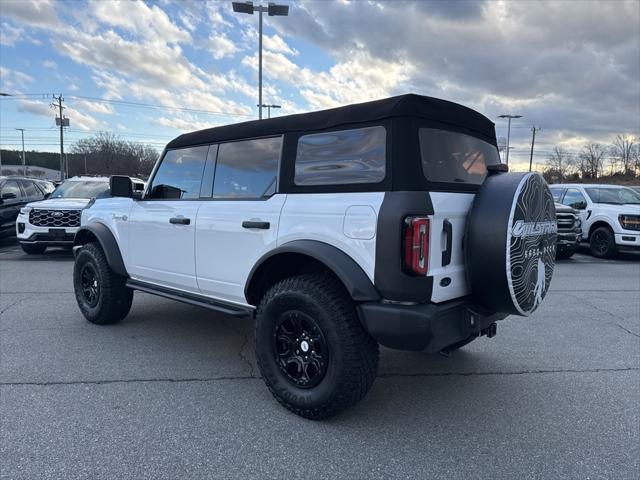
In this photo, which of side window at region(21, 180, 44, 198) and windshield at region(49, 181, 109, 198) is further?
side window at region(21, 180, 44, 198)

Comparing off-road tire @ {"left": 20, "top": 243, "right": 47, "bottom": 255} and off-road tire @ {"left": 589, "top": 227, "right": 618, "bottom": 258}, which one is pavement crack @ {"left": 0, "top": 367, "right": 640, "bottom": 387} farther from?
off-road tire @ {"left": 589, "top": 227, "right": 618, "bottom": 258}

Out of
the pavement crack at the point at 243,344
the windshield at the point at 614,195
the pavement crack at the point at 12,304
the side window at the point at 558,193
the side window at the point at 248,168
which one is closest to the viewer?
the side window at the point at 248,168

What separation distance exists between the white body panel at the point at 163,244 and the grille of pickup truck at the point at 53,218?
5796 mm

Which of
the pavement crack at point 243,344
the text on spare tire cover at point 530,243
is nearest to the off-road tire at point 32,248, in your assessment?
the pavement crack at point 243,344

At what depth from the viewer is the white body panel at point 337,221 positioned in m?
2.75

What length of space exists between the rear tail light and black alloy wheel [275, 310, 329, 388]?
29.2 inches

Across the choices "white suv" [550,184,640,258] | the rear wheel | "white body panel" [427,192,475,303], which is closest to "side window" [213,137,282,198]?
"white body panel" [427,192,475,303]

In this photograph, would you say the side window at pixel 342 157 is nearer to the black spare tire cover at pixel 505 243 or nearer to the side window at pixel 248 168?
the side window at pixel 248 168

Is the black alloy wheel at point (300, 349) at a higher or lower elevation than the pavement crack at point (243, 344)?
higher

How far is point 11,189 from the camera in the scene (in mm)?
11484

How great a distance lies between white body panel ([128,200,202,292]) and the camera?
4.01 metres

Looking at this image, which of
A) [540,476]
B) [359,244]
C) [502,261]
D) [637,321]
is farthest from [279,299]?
[637,321]

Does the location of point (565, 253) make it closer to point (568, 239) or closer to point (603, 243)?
point (568, 239)

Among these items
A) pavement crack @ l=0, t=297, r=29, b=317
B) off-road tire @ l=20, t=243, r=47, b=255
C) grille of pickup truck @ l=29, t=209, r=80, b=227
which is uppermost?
grille of pickup truck @ l=29, t=209, r=80, b=227
